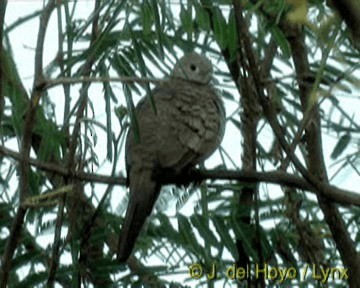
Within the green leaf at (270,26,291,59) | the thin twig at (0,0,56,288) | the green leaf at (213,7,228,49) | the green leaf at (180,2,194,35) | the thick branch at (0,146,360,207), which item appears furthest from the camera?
the green leaf at (270,26,291,59)

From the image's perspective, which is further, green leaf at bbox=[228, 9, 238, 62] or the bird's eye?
the bird's eye

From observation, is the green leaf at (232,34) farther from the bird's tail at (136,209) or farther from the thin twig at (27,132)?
the thin twig at (27,132)

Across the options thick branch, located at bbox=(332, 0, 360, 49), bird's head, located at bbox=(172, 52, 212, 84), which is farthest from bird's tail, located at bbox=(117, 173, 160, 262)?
thick branch, located at bbox=(332, 0, 360, 49)

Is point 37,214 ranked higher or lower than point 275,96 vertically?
lower

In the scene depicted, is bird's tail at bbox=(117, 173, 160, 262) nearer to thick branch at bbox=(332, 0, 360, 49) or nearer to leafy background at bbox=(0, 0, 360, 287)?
leafy background at bbox=(0, 0, 360, 287)

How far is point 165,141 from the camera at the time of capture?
4492mm

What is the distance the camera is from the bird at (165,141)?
4176 mm

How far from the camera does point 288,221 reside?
4.25m

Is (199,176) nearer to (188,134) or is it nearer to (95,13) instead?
(188,134)

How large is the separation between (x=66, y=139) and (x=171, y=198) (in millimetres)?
671

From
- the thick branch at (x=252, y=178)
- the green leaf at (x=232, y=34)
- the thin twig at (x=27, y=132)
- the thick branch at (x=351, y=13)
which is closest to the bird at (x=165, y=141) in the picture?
the green leaf at (x=232, y=34)

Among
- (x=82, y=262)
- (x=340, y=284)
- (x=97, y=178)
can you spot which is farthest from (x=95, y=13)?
(x=340, y=284)

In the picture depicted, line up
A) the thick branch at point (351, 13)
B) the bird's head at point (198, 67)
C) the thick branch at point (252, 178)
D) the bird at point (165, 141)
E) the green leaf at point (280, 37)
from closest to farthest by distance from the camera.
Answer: the thick branch at point (351, 13), the thick branch at point (252, 178), the green leaf at point (280, 37), the bird at point (165, 141), the bird's head at point (198, 67)

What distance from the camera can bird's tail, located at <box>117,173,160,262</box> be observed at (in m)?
4.04
